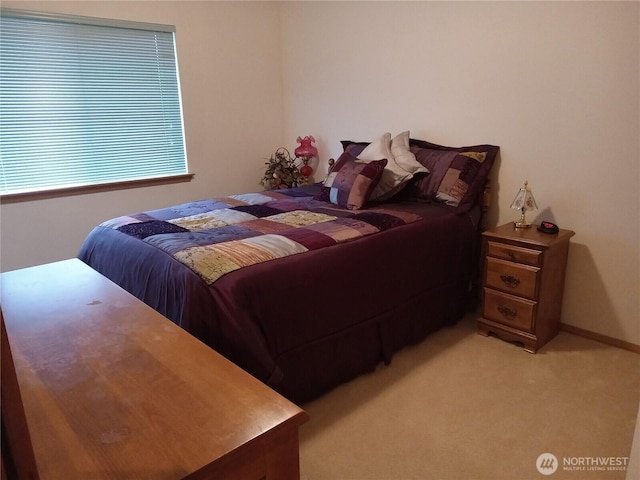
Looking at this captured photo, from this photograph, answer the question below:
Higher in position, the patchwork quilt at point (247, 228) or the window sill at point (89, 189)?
the window sill at point (89, 189)

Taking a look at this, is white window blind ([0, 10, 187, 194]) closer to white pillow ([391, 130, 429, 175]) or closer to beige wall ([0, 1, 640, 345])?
beige wall ([0, 1, 640, 345])

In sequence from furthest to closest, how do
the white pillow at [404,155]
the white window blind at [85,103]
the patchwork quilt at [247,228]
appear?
the white window blind at [85,103]
the white pillow at [404,155]
the patchwork quilt at [247,228]

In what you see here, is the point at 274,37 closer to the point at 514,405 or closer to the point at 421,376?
the point at 421,376

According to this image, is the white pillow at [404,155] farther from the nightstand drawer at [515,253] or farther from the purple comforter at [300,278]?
the nightstand drawer at [515,253]

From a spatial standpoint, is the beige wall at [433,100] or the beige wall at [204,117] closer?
the beige wall at [433,100]

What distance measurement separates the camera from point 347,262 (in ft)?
7.03

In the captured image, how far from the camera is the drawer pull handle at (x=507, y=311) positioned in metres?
2.53

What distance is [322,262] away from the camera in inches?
80.4

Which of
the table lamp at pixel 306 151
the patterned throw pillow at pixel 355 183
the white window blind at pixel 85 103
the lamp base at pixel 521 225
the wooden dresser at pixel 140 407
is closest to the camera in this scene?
the wooden dresser at pixel 140 407

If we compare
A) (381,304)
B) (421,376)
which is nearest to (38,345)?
(381,304)

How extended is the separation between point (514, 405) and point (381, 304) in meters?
0.76
